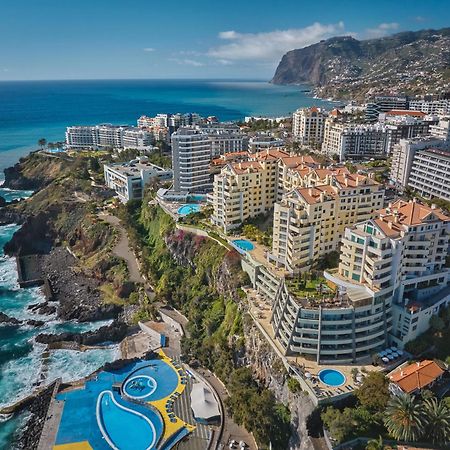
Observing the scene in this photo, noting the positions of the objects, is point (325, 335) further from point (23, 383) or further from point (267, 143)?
point (267, 143)

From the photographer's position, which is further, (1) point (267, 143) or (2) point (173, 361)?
(1) point (267, 143)

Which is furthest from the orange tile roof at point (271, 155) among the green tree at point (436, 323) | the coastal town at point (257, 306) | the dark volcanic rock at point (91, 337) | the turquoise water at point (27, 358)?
the turquoise water at point (27, 358)

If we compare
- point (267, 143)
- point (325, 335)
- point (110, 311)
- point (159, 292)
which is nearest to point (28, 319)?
point (110, 311)

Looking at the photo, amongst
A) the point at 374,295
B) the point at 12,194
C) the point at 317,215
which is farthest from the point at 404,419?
the point at 12,194

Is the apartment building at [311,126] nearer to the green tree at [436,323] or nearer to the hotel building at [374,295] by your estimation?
the hotel building at [374,295]

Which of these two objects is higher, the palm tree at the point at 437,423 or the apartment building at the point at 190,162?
the apartment building at the point at 190,162

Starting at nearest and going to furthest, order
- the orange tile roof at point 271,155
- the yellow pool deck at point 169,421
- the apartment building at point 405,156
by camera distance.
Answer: the yellow pool deck at point 169,421
the orange tile roof at point 271,155
the apartment building at point 405,156

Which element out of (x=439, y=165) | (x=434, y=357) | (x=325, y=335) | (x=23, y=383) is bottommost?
(x=23, y=383)
